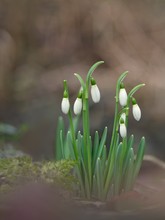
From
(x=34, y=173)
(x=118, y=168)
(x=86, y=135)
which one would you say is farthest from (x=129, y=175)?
(x=34, y=173)

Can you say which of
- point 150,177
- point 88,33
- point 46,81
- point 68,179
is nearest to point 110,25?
point 88,33

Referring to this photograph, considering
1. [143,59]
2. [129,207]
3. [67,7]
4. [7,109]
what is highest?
[67,7]

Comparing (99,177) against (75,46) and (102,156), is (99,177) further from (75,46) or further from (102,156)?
(75,46)

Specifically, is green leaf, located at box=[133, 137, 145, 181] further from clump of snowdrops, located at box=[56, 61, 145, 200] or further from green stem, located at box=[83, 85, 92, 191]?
green stem, located at box=[83, 85, 92, 191]

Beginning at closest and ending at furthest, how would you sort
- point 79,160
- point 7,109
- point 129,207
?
point 129,207
point 79,160
point 7,109

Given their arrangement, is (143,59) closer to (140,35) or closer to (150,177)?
(140,35)

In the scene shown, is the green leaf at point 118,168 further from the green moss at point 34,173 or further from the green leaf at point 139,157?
the green moss at point 34,173
